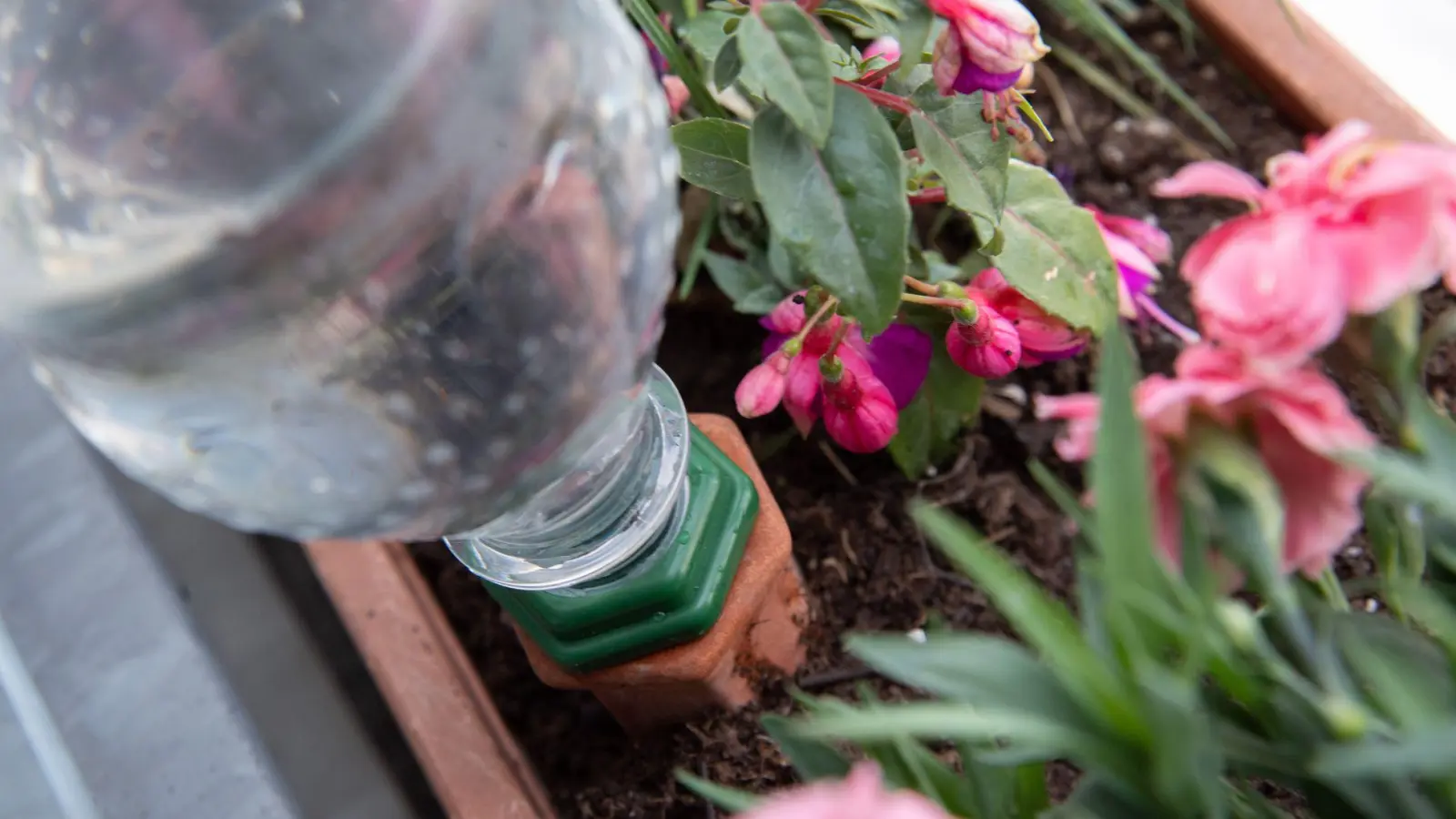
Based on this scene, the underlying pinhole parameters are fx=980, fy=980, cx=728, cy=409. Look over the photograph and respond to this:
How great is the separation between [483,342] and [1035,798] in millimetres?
271

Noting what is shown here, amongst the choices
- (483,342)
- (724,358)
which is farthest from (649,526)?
(724,358)

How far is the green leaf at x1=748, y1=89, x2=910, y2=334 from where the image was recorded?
43cm

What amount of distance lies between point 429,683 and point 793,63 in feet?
1.80

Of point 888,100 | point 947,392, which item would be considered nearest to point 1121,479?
point 888,100

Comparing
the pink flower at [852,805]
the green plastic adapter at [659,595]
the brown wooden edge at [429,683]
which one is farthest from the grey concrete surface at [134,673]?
the pink flower at [852,805]

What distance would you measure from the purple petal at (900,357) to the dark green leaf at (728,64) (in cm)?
24

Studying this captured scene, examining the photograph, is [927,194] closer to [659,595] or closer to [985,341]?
[985,341]

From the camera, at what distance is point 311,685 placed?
841 millimetres

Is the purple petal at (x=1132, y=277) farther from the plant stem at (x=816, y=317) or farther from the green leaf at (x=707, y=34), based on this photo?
the green leaf at (x=707, y=34)

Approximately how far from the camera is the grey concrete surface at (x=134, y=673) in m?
0.70

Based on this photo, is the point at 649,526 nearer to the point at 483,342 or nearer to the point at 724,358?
the point at 483,342

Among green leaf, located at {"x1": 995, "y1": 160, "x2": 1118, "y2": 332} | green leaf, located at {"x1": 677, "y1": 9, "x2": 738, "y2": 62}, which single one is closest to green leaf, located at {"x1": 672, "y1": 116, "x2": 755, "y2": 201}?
green leaf, located at {"x1": 677, "y1": 9, "x2": 738, "y2": 62}

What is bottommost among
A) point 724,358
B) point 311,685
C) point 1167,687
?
point 311,685

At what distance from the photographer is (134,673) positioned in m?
0.74
